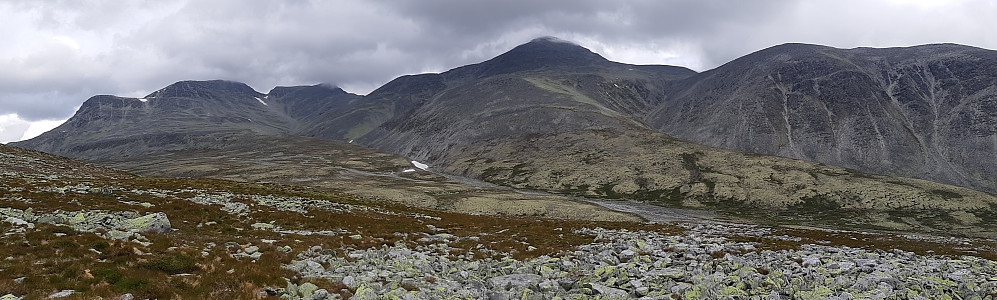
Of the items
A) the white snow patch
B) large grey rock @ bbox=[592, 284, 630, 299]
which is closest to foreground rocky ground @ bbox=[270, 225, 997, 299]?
large grey rock @ bbox=[592, 284, 630, 299]

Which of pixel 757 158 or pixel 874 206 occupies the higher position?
pixel 757 158

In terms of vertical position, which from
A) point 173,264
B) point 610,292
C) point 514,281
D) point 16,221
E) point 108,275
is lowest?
point 514,281

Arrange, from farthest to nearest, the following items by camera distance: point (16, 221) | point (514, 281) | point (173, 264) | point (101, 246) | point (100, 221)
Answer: point (100, 221), point (16, 221), point (514, 281), point (101, 246), point (173, 264)

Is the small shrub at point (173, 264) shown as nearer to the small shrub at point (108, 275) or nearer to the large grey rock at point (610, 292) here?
the small shrub at point (108, 275)

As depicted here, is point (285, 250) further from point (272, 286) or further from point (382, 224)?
point (382, 224)

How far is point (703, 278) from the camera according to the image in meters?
Result: 17.4

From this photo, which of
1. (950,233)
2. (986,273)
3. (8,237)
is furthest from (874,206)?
(8,237)

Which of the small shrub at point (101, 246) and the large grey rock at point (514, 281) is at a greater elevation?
the small shrub at point (101, 246)

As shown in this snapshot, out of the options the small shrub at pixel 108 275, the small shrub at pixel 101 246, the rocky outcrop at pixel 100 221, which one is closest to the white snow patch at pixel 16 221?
the rocky outcrop at pixel 100 221

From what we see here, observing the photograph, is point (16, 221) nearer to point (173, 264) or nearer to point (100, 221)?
point (100, 221)

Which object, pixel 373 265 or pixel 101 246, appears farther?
pixel 373 265

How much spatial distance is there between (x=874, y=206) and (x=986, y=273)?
10402cm

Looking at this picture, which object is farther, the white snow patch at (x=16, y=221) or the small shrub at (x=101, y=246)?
the white snow patch at (x=16, y=221)

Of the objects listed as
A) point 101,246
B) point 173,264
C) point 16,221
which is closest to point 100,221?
point 16,221
